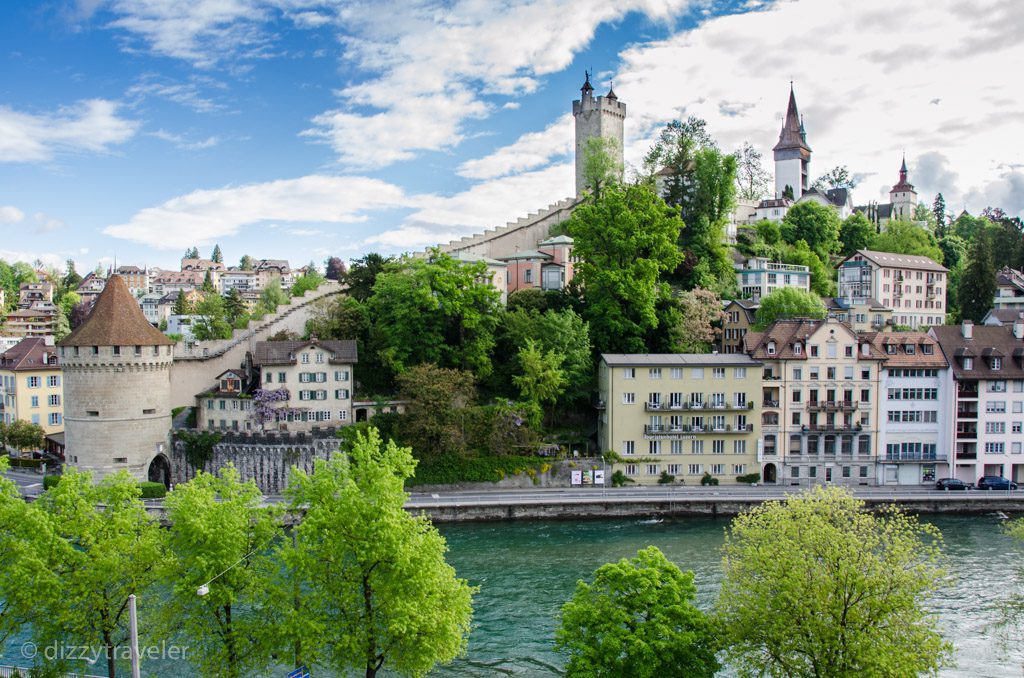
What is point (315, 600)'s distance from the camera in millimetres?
21672

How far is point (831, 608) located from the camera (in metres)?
21.6

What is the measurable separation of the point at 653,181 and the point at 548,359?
93.8 ft

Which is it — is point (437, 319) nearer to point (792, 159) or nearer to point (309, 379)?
point (309, 379)

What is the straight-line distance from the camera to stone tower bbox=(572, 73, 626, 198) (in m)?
86.2

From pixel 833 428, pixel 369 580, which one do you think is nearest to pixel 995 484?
pixel 833 428

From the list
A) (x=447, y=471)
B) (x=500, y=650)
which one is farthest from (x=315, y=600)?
(x=447, y=471)

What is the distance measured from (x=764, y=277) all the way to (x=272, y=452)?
43.3m

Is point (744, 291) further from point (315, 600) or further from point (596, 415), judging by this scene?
point (315, 600)

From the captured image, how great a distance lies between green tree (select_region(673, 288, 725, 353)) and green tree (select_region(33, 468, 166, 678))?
4080 centimetres

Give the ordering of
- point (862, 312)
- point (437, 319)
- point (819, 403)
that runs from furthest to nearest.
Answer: point (862, 312)
point (437, 319)
point (819, 403)

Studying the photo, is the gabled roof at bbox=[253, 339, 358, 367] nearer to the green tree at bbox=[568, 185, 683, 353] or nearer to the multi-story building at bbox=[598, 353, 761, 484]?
the multi-story building at bbox=[598, 353, 761, 484]

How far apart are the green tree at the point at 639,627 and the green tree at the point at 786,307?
40.9 meters

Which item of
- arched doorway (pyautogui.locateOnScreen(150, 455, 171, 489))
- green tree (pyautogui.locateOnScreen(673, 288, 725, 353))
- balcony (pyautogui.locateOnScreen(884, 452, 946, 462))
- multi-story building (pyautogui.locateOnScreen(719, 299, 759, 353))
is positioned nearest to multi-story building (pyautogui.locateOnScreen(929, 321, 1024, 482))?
balcony (pyautogui.locateOnScreen(884, 452, 946, 462))

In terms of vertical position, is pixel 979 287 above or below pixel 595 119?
below
